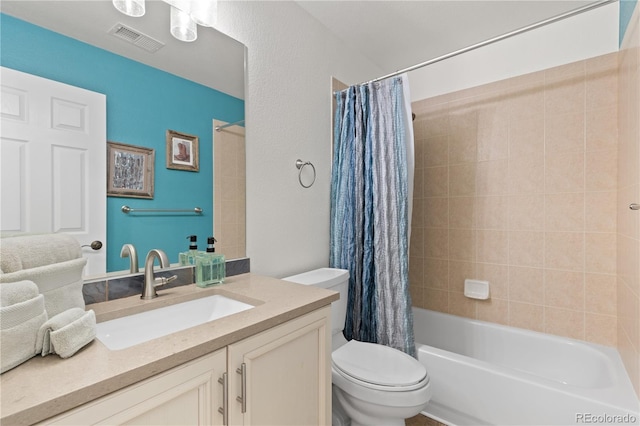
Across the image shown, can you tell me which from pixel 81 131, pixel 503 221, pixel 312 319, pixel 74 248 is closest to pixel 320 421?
pixel 312 319

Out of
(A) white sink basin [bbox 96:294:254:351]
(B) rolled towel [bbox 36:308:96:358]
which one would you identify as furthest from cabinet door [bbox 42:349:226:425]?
(A) white sink basin [bbox 96:294:254:351]

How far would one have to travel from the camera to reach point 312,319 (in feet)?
3.45

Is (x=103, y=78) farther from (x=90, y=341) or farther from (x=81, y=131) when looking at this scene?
Answer: (x=90, y=341)

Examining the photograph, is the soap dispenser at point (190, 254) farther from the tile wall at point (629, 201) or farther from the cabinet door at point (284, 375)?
the tile wall at point (629, 201)

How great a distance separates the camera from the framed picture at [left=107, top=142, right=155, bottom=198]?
105 cm

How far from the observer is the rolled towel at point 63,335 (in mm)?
622

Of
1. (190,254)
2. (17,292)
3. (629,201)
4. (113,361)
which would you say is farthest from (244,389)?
(629,201)

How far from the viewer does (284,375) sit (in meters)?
0.95

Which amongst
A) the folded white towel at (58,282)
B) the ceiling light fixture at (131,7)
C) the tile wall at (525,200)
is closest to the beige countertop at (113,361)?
the folded white towel at (58,282)

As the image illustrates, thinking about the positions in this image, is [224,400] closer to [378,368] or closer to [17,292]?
[17,292]

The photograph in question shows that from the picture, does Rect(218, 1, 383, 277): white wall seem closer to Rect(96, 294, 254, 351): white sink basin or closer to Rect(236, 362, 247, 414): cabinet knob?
Rect(96, 294, 254, 351): white sink basin

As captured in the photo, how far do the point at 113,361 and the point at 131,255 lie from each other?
574 mm

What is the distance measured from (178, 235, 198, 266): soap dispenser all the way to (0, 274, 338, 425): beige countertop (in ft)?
0.70

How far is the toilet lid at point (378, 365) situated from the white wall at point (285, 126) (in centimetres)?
55
